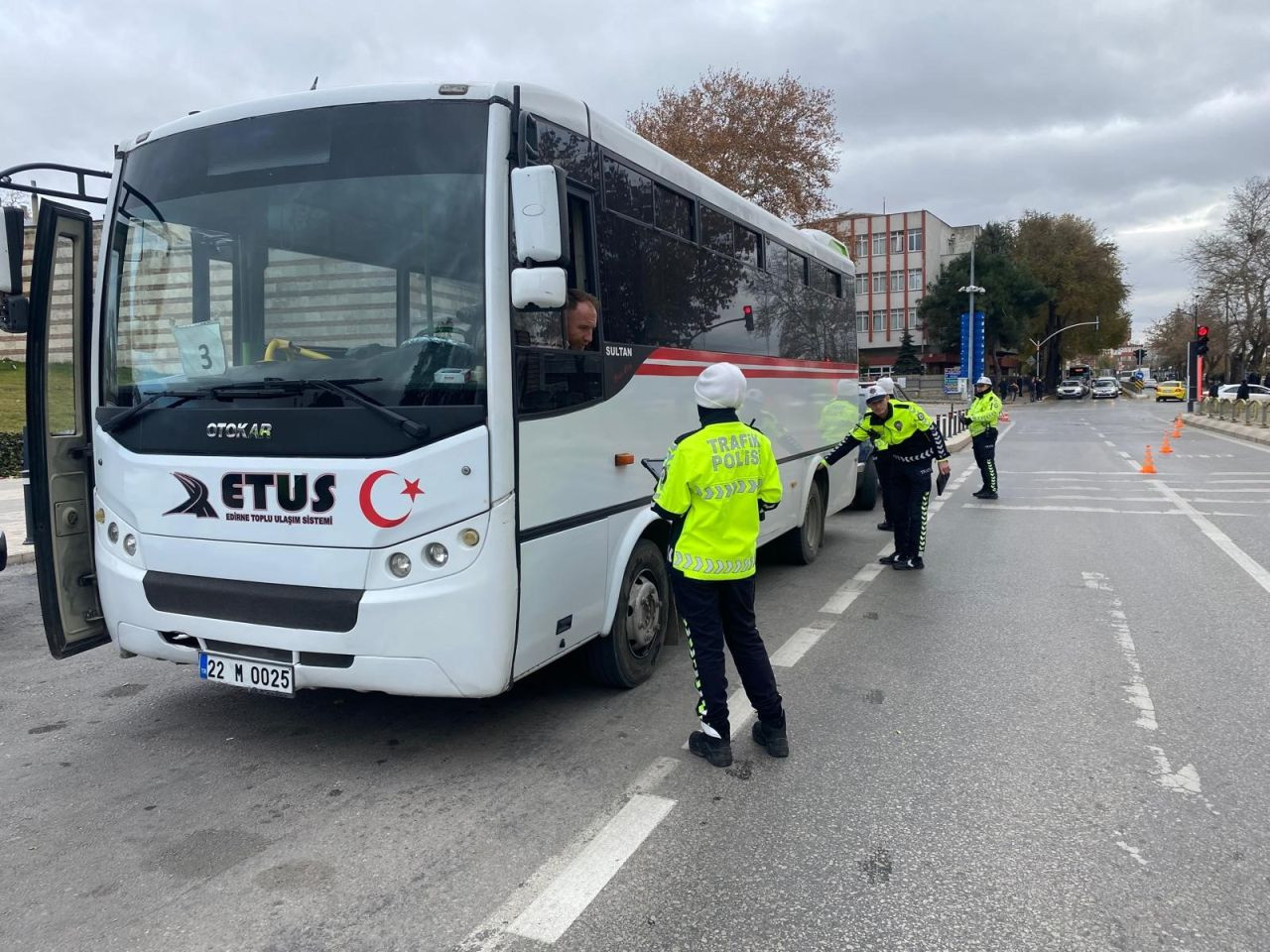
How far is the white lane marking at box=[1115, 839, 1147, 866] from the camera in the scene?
11.2ft

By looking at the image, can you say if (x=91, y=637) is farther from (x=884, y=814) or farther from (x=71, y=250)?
(x=884, y=814)

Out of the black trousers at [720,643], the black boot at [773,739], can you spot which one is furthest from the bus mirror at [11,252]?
the black boot at [773,739]

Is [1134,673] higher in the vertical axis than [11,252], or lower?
lower

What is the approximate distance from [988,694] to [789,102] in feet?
90.6

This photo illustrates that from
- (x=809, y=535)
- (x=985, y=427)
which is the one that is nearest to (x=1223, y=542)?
(x=985, y=427)

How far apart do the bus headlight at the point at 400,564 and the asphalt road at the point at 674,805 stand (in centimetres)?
93

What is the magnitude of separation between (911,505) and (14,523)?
9.99m

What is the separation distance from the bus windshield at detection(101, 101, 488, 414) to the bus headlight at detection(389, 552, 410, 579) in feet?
2.06

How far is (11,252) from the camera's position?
14.1ft

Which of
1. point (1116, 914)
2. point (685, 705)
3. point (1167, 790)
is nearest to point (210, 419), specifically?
point (685, 705)

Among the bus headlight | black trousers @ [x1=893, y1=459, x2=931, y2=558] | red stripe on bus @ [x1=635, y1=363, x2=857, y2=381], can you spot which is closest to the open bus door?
the bus headlight

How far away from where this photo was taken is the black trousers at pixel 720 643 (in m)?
4.23

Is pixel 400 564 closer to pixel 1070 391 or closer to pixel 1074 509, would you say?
pixel 1074 509

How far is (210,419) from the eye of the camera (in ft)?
13.7
